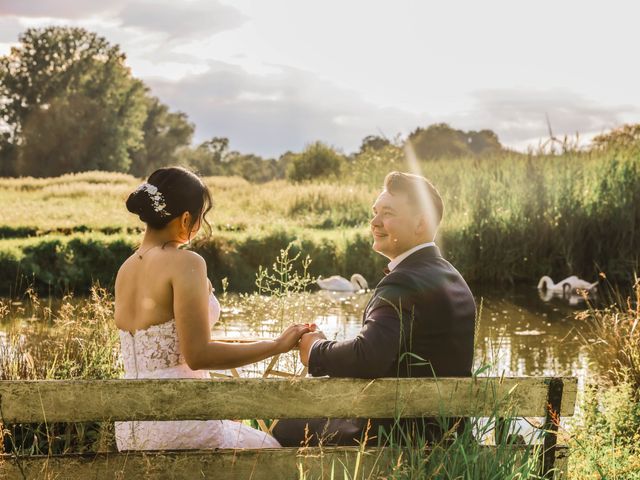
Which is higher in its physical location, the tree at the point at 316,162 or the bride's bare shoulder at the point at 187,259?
the tree at the point at 316,162

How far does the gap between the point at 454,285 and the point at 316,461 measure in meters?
0.86

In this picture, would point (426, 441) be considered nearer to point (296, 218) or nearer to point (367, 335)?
point (367, 335)

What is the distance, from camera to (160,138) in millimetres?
62875

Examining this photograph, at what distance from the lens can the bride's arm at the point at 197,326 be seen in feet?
9.85

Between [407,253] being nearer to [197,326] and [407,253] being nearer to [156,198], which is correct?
[197,326]

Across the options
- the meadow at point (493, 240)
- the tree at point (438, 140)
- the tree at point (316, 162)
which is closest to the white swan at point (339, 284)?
the meadow at point (493, 240)

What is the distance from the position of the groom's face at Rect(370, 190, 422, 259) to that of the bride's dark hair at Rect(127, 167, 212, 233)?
742 millimetres

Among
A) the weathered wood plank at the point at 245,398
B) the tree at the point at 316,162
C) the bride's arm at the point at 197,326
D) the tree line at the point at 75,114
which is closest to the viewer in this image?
the weathered wood plank at the point at 245,398

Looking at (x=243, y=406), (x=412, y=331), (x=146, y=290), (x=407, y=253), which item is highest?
(x=407, y=253)

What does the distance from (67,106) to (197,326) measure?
165 feet

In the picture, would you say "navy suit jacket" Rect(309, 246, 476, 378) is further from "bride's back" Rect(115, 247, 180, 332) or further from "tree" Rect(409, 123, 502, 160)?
"tree" Rect(409, 123, 502, 160)

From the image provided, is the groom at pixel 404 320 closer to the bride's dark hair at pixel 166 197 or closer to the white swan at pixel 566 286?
the bride's dark hair at pixel 166 197

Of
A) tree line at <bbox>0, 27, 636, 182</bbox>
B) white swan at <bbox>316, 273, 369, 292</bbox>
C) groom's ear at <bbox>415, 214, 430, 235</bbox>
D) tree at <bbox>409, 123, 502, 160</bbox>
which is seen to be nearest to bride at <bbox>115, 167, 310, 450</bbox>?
groom's ear at <bbox>415, 214, 430, 235</bbox>

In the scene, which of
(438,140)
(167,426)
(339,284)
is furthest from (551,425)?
(438,140)
